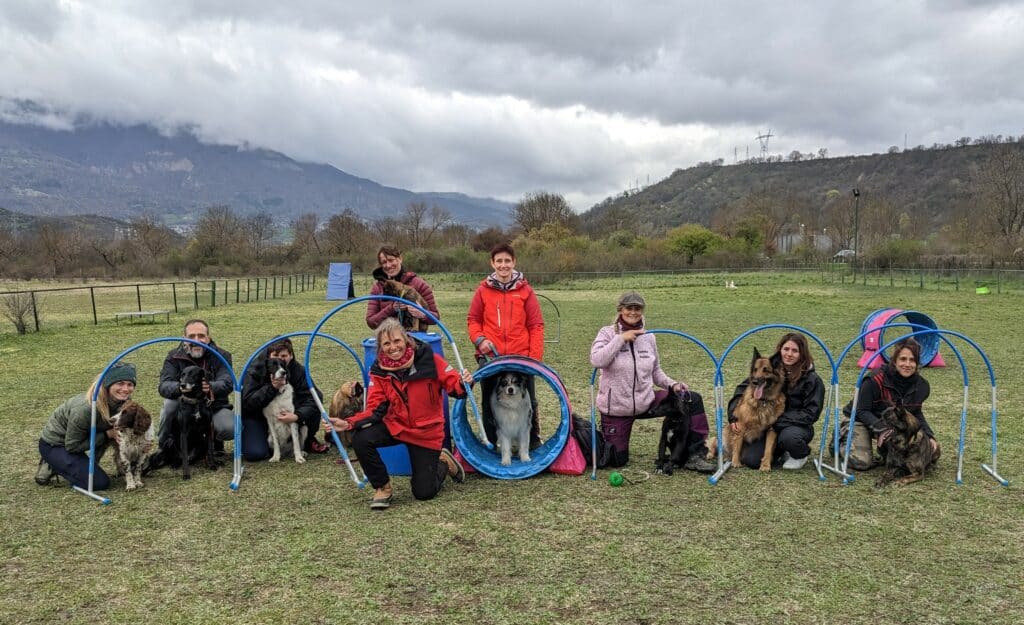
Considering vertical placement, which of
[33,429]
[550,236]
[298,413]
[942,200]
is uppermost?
[942,200]

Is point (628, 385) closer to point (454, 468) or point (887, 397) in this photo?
point (454, 468)

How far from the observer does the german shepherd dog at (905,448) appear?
5.50 m

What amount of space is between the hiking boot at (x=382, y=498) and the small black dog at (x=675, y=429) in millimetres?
2484

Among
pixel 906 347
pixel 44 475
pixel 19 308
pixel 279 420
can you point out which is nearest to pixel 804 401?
pixel 906 347

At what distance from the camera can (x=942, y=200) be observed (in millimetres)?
95875

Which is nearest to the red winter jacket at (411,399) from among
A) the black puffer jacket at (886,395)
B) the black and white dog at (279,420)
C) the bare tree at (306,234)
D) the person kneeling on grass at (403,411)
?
the person kneeling on grass at (403,411)

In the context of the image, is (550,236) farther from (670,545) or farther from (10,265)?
(670,545)

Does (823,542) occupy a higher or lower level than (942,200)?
lower

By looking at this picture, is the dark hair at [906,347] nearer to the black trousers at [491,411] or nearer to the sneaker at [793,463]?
the sneaker at [793,463]

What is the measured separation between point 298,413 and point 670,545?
153 inches

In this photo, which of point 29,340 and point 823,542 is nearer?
point 823,542

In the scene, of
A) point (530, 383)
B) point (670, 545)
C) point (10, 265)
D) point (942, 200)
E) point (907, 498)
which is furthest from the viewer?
point (942, 200)

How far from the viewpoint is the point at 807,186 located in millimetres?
123000

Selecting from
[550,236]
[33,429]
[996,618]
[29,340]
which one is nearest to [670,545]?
[996,618]
